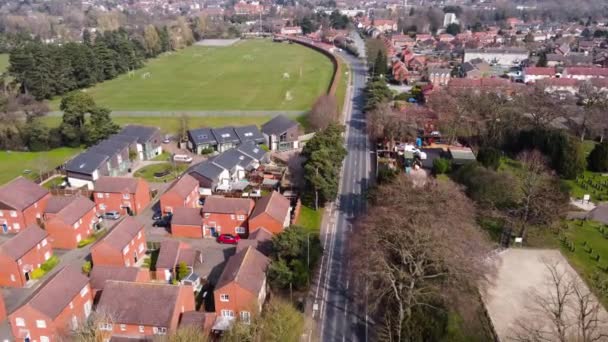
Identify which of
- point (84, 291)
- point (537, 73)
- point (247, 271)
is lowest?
point (84, 291)

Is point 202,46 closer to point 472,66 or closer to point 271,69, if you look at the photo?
point 271,69

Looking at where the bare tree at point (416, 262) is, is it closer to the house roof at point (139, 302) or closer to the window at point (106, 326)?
the house roof at point (139, 302)

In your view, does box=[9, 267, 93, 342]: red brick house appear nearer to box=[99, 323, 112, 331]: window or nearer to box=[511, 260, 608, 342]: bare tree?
box=[99, 323, 112, 331]: window

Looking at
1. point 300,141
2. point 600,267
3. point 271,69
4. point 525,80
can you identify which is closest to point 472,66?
point 525,80

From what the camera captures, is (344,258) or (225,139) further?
(225,139)

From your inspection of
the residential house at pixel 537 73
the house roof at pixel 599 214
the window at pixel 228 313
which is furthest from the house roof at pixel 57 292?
the residential house at pixel 537 73

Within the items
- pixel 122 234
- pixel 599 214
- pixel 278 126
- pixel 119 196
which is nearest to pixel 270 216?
pixel 122 234

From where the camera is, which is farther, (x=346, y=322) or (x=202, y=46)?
(x=202, y=46)

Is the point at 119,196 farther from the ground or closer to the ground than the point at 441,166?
closer to the ground

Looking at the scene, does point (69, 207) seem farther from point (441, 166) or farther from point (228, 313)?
point (441, 166)
